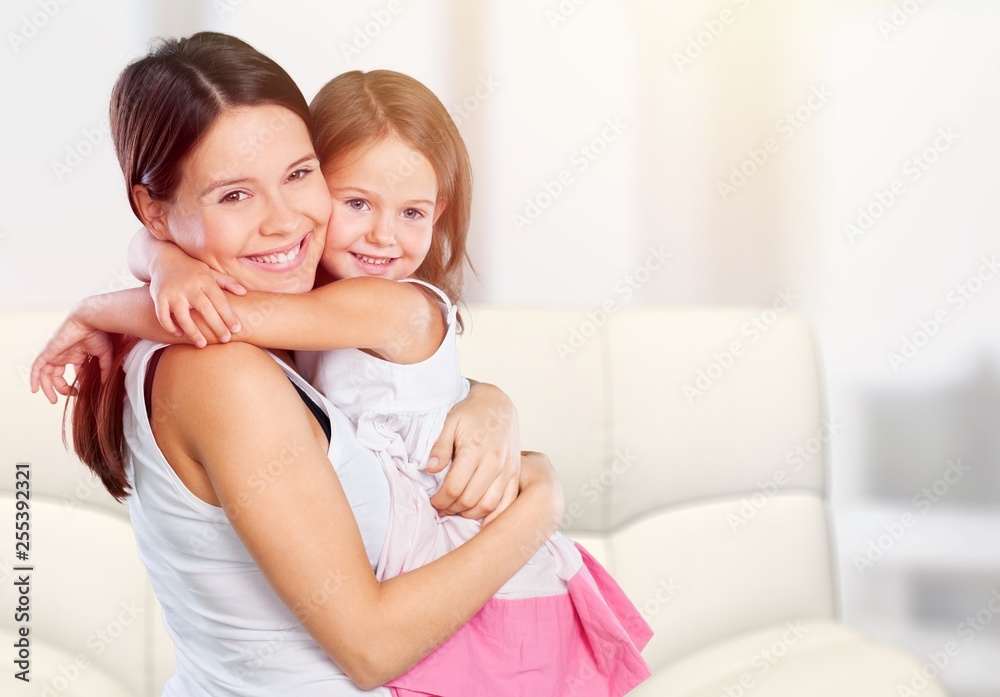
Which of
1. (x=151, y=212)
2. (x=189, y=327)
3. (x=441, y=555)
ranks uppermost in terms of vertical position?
(x=151, y=212)

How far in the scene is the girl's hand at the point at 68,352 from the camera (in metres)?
0.90

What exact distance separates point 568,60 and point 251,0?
67cm

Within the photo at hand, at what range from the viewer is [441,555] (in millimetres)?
906

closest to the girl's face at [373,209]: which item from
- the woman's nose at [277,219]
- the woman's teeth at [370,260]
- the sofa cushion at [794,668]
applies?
the woman's teeth at [370,260]

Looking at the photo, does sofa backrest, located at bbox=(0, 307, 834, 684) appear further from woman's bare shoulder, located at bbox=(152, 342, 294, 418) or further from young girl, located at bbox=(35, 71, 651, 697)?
woman's bare shoulder, located at bbox=(152, 342, 294, 418)

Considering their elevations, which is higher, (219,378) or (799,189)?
(799,189)

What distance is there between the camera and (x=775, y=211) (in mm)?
2082

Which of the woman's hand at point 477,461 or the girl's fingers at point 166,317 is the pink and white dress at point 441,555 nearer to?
the woman's hand at point 477,461

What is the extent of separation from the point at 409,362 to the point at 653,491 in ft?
2.86

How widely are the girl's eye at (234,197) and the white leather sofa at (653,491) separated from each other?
853mm

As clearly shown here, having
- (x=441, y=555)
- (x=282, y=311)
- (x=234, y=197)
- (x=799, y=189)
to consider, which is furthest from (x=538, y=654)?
(x=799, y=189)

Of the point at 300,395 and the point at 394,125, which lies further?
the point at 394,125

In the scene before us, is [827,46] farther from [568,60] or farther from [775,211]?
[568,60]

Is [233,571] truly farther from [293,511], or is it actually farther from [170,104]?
[170,104]
